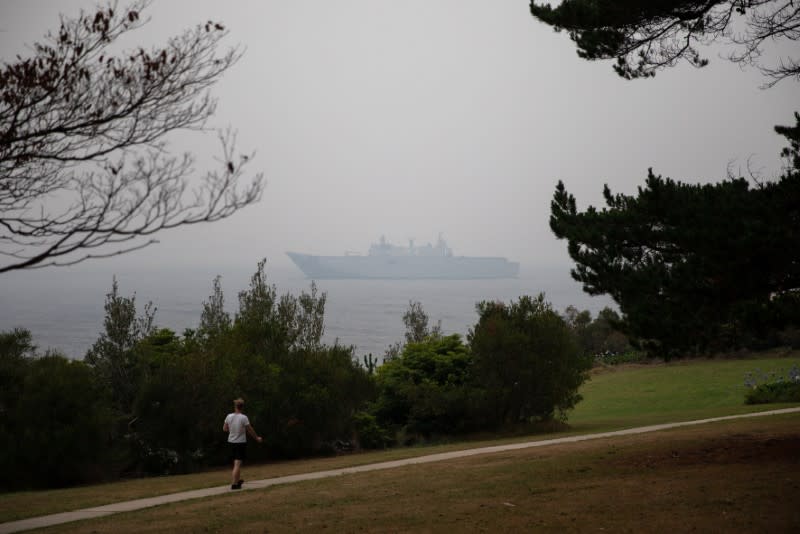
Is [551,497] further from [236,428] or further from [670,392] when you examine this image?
[670,392]

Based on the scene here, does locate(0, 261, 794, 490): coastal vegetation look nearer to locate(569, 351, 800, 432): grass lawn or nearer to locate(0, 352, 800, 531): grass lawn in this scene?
locate(0, 352, 800, 531): grass lawn

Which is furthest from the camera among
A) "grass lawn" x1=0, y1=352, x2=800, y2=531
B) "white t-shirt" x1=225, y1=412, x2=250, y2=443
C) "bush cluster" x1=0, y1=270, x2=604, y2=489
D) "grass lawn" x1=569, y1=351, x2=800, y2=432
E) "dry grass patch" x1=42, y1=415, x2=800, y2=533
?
"grass lawn" x1=569, y1=351, x2=800, y2=432

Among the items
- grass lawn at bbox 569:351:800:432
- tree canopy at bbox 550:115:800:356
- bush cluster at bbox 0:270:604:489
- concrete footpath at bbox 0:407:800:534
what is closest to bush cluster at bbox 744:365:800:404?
grass lawn at bbox 569:351:800:432

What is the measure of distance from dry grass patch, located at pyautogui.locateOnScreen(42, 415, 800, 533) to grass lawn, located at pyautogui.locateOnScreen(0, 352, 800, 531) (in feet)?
4.72

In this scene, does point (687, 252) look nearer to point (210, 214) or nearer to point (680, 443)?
point (680, 443)

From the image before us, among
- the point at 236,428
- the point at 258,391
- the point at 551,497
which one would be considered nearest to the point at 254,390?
the point at 258,391

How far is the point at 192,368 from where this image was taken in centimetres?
1961

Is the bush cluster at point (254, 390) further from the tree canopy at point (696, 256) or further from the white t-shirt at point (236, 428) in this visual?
the tree canopy at point (696, 256)

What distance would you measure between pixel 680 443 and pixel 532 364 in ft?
32.7

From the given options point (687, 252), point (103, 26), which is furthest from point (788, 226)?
point (103, 26)

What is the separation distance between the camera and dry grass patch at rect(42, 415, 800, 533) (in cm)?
838

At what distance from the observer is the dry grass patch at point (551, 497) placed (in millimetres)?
8375

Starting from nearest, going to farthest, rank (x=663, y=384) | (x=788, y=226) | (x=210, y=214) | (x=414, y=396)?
(x=210, y=214), (x=788, y=226), (x=414, y=396), (x=663, y=384)

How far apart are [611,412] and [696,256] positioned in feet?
65.6
